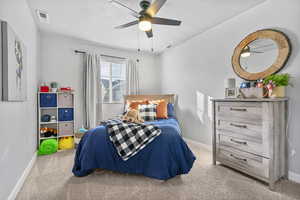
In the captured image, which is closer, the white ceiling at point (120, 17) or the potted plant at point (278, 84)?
the potted plant at point (278, 84)

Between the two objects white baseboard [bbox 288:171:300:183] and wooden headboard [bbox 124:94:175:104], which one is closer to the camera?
white baseboard [bbox 288:171:300:183]

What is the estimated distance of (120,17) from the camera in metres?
2.63

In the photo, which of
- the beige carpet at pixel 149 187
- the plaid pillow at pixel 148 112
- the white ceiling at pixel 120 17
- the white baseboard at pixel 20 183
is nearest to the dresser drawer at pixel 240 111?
the beige carpet at pixel 149 187

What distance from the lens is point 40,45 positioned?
327 cm

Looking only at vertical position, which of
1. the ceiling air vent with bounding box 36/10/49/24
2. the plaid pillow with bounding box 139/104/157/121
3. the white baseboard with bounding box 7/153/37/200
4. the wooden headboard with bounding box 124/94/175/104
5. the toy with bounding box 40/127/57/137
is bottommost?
the white baseboard with bounding box 7/153/37/200

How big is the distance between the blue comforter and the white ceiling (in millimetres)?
1892

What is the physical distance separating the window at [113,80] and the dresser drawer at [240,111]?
2757 millimetres

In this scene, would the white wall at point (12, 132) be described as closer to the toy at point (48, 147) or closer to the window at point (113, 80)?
the toy at point (48, 147)

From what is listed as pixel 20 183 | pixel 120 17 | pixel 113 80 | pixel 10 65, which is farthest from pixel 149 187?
pixel 113 80

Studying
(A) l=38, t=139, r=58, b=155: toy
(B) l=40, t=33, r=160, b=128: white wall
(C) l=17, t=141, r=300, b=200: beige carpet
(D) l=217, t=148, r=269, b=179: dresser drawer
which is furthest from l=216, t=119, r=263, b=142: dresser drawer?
(A) l=38, t=139, r=58, b=155: toy

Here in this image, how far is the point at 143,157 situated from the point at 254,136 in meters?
1.45

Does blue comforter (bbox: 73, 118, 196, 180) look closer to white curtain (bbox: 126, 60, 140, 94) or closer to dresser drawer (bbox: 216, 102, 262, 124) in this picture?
dresser drawer (bbox: 216, 102, 262, 124)

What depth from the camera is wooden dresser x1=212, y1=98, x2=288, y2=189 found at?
1763 millimetres

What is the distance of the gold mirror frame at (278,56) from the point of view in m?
1.98
